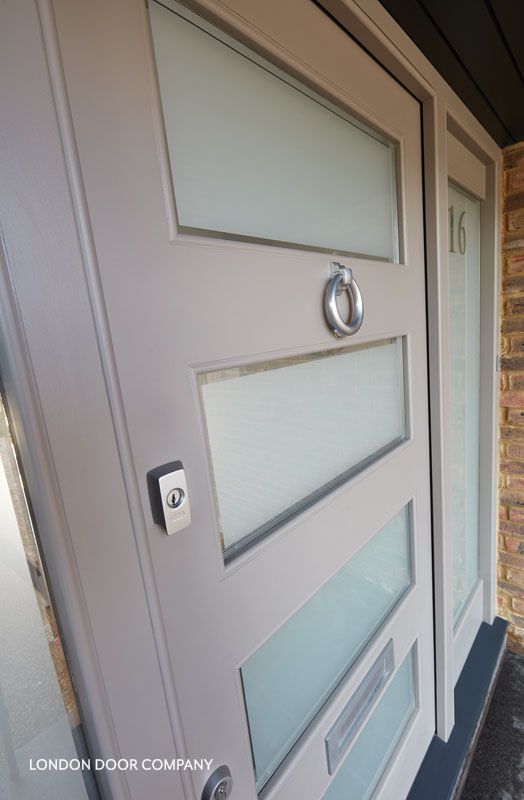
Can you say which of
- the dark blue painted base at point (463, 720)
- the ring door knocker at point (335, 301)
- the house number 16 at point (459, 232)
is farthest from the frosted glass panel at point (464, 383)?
the ring door knocker at point (335, 301)

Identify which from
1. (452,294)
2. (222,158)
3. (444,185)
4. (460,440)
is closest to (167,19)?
(222,158)

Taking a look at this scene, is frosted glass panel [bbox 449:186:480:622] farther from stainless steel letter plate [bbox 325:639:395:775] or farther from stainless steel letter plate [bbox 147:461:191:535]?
stainless steel letter plate [bbox 147:461:191:535]

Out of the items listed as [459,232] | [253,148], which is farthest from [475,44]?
[253,148]

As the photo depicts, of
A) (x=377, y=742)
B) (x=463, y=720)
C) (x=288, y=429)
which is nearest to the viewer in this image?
(x=288, y=429)

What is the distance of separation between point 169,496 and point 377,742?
39.6 inches

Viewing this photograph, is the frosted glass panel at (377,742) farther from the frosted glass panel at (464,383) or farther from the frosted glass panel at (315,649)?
the frosted glass panel at (464,383)

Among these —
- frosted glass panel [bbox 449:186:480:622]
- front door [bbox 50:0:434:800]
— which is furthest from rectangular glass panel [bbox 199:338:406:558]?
frosted glass panel [bbox 449:186:480:622]

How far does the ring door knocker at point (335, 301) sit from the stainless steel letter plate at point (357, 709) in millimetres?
749

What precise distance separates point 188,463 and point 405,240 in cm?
77

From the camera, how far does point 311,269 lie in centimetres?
60

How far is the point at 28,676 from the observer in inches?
14.8

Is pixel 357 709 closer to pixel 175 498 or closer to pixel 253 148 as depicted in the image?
pixel 175 498

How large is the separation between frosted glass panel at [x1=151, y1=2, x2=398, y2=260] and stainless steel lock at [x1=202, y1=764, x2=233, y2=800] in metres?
0.72

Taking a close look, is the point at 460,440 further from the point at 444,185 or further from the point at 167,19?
the point at 167,19
